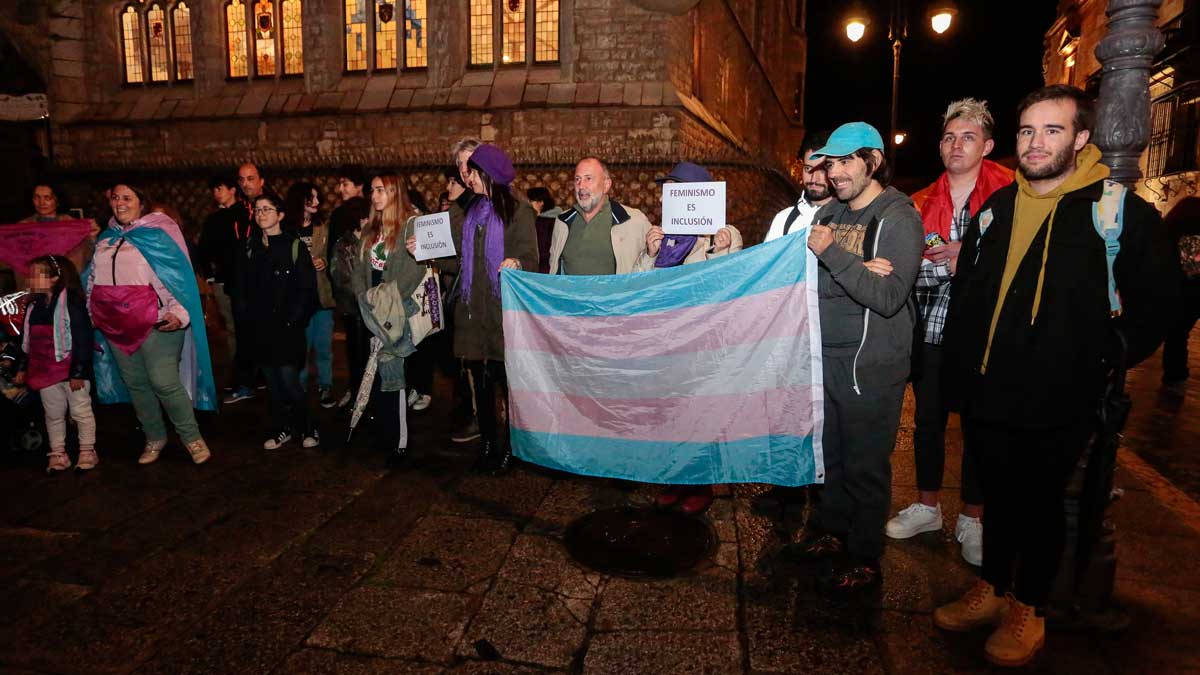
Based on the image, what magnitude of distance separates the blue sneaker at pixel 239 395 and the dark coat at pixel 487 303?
3.62 metres

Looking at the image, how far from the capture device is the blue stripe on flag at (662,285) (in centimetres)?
345

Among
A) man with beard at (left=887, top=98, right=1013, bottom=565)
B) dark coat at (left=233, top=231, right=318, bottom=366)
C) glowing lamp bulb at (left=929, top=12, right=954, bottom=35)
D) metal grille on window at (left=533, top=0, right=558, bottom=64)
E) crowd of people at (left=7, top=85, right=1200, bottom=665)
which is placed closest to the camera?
crowd of people at (left=7, top=85, right=1200, bottom=665)

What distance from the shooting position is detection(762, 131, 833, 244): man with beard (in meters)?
3.63

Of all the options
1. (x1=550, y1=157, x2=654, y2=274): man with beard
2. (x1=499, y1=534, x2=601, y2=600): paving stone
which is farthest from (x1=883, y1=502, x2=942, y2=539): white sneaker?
(x1=550, y1=157, x2=654, y2=274): man with beard

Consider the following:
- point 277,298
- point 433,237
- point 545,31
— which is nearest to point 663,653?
point 433,237

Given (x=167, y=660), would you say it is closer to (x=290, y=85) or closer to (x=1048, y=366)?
(x=1048, y=366)

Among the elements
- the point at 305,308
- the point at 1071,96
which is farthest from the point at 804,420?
the point at 305,308

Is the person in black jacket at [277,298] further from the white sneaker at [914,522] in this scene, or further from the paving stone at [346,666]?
the white sneaker at [914,522]

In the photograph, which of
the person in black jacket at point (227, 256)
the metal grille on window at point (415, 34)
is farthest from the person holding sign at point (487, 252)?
the metal grille on window at point (415, 34)

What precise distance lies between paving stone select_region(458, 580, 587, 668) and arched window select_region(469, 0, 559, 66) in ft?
38.5

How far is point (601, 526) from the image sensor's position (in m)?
4.06

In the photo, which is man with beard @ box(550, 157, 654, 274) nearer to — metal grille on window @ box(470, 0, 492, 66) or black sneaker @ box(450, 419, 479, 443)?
black sneaker @ box(450, 419, 479, 443)

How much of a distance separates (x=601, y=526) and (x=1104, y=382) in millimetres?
2621

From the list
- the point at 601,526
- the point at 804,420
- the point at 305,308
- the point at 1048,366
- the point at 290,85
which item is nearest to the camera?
the point at 1048,366
